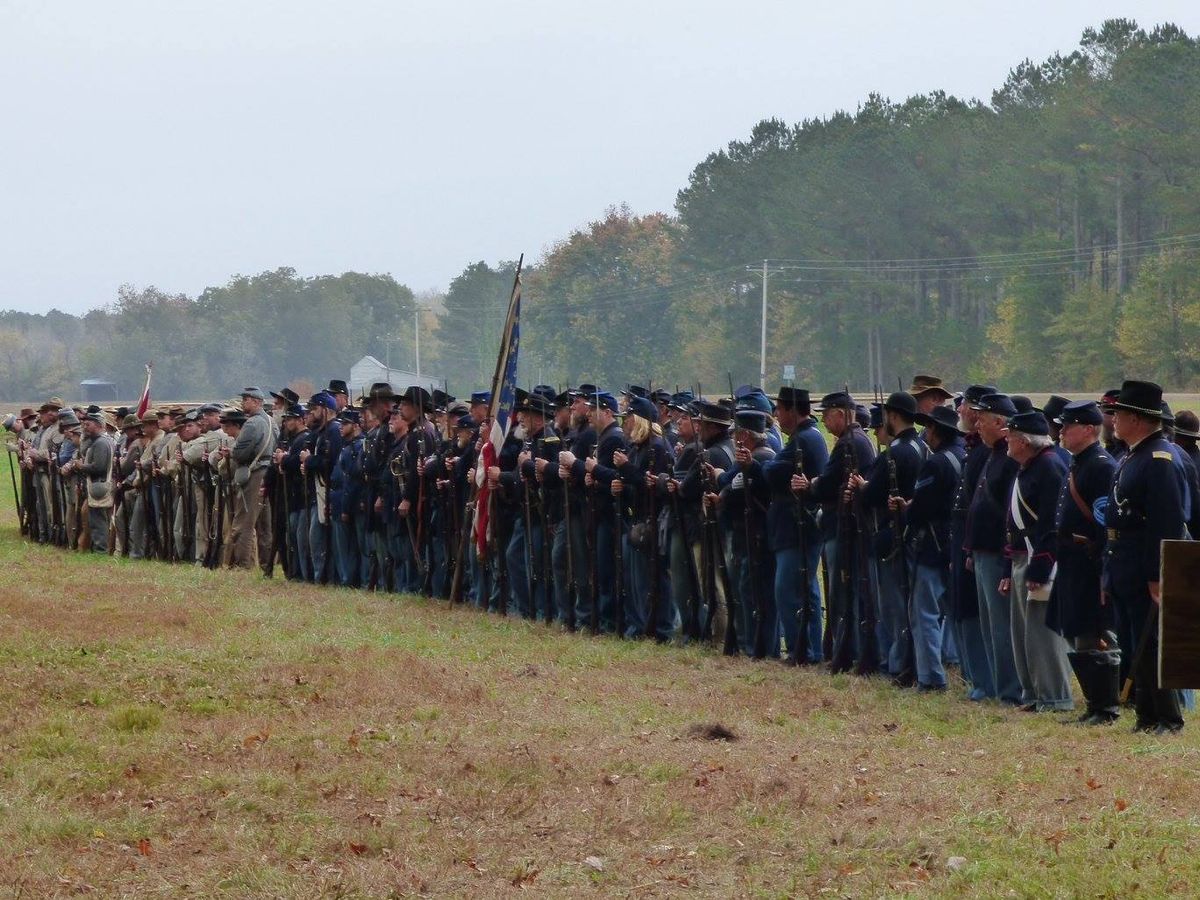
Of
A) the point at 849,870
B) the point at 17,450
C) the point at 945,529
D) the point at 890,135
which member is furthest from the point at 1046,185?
the point at 849,870

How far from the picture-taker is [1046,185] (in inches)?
2152

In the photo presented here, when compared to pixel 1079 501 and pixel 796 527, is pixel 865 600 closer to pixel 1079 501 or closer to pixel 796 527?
pixel 796 527

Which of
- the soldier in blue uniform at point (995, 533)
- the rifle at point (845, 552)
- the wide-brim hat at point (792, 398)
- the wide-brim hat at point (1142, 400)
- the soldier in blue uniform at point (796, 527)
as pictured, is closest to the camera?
the wide-brim hat at point (1142, 400)

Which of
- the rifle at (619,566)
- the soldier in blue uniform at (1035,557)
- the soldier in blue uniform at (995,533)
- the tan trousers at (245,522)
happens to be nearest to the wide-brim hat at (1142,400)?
the soldier in blue uniform at (1035,557)

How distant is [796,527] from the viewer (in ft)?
40.4

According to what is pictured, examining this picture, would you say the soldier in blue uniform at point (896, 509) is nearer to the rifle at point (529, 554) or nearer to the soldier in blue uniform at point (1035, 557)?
the soldier in blue uniform at point (1035, 557)

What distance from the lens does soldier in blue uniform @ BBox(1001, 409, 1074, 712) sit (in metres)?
10.1

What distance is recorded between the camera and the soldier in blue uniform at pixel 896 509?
444 inches

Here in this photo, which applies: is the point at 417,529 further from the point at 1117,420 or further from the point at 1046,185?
the point at 1046,185

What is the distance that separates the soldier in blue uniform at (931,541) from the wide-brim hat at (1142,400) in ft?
6.38

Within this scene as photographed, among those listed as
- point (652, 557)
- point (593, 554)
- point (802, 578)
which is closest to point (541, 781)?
point (802, 578)

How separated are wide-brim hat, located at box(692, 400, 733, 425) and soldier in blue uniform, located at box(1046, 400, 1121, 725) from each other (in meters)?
3.83

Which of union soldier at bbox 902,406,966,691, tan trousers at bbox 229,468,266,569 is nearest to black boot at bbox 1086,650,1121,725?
union soldier at bbox 902,406,966,691

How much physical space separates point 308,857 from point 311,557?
12.3 metres
